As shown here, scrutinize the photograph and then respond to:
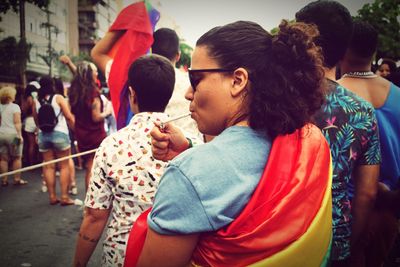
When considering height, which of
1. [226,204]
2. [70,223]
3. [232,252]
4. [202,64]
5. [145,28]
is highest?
[145,28]

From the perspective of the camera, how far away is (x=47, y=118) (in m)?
5.05

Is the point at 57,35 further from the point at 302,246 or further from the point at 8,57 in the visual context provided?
the point at 302,246

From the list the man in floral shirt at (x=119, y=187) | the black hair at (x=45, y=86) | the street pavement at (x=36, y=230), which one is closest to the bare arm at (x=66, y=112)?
the black hair at (x=45, y=86)

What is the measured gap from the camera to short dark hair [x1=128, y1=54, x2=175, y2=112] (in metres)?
1.92

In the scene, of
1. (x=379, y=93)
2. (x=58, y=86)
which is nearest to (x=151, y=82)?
(x=379, y=93)

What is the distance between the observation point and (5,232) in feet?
13.4

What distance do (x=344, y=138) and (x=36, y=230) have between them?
403cm

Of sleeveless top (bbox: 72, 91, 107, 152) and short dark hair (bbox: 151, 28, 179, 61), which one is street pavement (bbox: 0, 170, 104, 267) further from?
short dark hair (bbox: 151, 28, 179, 61)

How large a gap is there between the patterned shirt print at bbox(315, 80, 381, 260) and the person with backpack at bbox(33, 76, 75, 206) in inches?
176

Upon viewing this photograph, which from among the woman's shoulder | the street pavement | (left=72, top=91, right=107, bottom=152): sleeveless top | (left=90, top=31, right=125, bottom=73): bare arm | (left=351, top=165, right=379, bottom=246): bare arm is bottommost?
the street pavement

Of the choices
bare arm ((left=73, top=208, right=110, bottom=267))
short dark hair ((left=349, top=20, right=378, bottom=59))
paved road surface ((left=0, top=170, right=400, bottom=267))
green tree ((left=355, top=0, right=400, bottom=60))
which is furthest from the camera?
green tree ((left=355, top=0, right=400, bottom=60))

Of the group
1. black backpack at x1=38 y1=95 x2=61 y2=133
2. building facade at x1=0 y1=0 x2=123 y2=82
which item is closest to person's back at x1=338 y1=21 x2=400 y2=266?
black backpack at x1=38 y1=95 x2=61 y2=133

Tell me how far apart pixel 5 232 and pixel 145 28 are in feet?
10.3

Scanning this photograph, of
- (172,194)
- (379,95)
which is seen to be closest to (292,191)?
(172,194)
